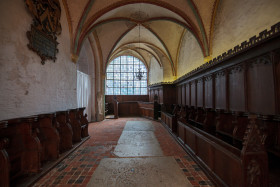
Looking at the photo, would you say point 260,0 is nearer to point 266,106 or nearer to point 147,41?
point 266,106

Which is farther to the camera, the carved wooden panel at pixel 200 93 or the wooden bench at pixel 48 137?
the carved wooden panel at pixel 200 93

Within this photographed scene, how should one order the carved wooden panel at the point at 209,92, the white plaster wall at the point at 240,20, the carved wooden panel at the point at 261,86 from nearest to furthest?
the carved wooden panel at the point at 261,86
the white plaster wall at the point at 240,20
the carved wooden panel at the point at 209,92

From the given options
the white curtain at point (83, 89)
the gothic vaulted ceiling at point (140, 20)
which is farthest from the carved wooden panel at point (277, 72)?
the white curtain at point (83, 89)

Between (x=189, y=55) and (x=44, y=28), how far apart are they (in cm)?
781

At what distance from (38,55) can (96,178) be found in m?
3.50

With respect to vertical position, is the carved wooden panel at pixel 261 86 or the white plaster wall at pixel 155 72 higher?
the white plaster wall at pixel 155 72

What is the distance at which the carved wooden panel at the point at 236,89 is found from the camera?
155 inches

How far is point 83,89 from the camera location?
8156 millimetres

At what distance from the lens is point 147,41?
11.4m

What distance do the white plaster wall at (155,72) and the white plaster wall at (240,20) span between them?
722 cm

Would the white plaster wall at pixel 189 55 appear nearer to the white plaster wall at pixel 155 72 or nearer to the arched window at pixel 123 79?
the white plaster wall at pixel 155 72

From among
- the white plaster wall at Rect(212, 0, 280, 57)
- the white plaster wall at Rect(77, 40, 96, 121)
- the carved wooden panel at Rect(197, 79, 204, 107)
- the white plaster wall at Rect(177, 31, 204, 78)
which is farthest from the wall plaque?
the white plaster wall at Rect(177, 31, 204, 78)

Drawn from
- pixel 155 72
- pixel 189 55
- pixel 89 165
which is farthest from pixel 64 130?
pixel 155 72

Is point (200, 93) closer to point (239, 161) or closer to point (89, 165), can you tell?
point (239, 161)
